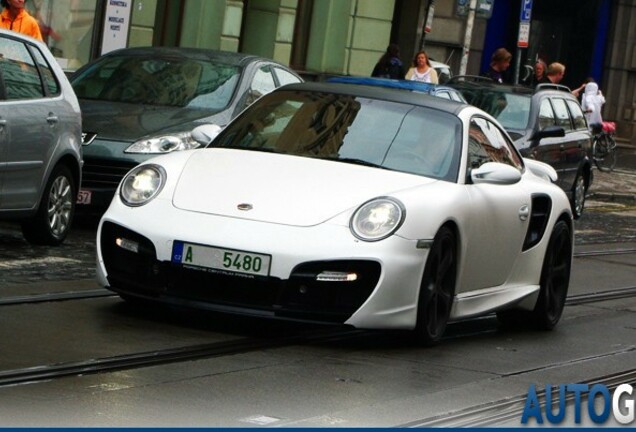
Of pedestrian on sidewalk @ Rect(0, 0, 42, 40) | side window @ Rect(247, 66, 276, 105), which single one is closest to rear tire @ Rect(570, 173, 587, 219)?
side window @ Rect(247, 66, 276, 105)

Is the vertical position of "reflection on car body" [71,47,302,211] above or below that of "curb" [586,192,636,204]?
above

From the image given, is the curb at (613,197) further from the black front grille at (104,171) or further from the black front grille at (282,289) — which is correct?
the black front grille at (282,289)

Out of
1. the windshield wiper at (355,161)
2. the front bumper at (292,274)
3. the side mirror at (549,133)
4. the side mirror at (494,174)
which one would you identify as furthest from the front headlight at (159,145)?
the side mirror at (549,133)

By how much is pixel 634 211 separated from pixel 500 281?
50.2 ft

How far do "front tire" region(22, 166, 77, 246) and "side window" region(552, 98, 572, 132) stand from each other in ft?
33.7

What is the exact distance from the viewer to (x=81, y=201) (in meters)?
14.9

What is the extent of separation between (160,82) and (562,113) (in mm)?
8013

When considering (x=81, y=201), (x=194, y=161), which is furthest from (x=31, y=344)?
(x=81, y=201)

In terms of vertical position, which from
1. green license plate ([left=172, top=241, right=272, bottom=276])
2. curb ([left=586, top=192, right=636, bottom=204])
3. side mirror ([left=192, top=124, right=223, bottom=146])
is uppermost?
side mirror ([left=192, top=124, right=223, bottom=146])

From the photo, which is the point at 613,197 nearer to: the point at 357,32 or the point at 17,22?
the point at 357,32

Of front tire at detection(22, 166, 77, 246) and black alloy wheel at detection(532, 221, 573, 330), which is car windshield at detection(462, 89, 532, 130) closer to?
front tire at detection(22, 166, 77, 246)

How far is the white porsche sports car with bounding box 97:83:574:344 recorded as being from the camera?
9242mm

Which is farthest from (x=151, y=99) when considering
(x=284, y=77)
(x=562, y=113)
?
(x=562, y=113)

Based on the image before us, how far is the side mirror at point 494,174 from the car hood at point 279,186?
37 cm
